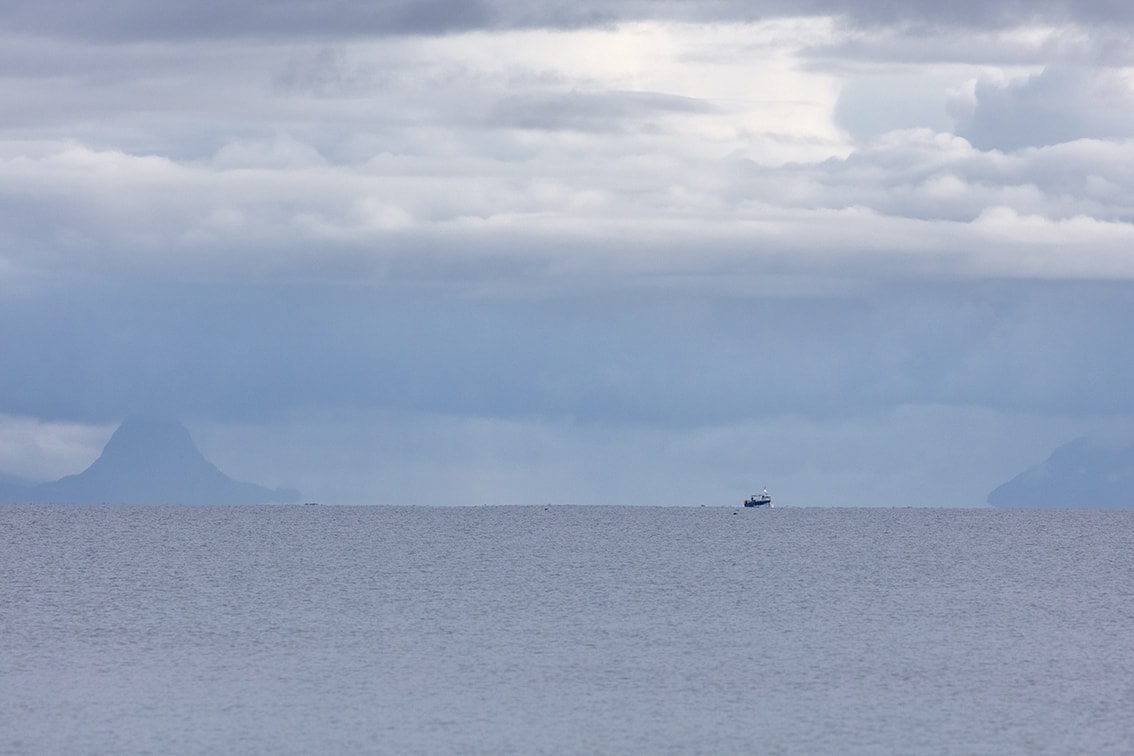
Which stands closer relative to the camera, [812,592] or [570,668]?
[570,668]

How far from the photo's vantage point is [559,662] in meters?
71.1

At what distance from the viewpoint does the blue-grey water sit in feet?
174

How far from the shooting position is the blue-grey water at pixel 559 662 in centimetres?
5306

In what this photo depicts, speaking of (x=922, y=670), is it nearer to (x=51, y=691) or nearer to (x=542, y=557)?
(x=51, y=691)

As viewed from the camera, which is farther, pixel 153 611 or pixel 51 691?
pixel 153 611

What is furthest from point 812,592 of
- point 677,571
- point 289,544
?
point 289,544

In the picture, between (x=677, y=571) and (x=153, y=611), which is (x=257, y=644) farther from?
(x=677, y=571)

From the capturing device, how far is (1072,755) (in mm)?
50375

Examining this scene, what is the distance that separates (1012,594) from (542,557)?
6136 centimetres

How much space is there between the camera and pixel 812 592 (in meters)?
115

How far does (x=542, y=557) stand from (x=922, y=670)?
97218 millimetres

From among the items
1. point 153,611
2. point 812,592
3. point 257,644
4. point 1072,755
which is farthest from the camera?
point 812,592

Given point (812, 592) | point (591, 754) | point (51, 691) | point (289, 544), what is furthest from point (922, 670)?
point (289, 544)

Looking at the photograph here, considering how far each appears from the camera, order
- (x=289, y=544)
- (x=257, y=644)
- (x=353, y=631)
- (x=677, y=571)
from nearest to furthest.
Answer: (x=257, y=644)
(x=353, y=631)
(x=677, y=571)
(x=289, y=544)
